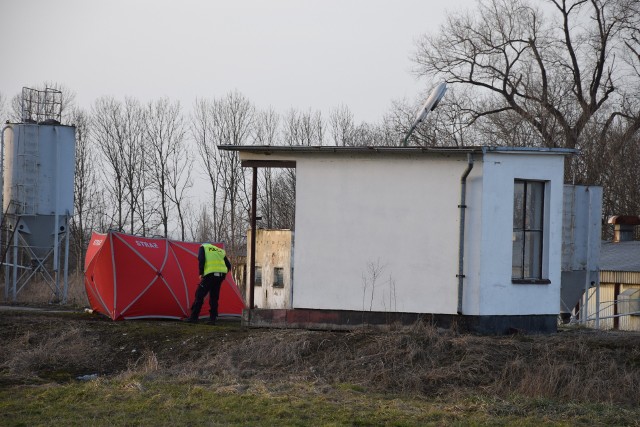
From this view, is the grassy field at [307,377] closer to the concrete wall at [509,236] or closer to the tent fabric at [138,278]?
the concrete wall at [509,236]

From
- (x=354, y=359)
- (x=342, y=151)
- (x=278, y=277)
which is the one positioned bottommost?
(x=278, y=277)

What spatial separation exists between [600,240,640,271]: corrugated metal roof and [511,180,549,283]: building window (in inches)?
787

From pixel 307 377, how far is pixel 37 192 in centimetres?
1642

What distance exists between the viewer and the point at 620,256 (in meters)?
38.2

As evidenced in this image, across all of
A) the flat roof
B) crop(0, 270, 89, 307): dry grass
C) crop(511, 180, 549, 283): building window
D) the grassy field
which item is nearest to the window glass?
crop(511, 180, 549, 283): building window

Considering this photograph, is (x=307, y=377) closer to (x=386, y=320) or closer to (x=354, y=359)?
(x=354, y=359)

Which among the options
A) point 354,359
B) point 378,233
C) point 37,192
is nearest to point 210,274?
point 378,233

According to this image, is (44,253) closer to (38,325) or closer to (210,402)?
(38,325)

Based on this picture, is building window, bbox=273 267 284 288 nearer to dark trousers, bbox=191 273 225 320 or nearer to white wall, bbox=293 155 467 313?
dark trousers, bbox=191 273 225 320

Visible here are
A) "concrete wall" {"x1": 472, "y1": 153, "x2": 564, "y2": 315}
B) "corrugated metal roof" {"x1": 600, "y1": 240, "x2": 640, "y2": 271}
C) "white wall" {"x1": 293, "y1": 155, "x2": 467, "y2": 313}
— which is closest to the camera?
"concrete wall" {"x1": 472, "y1": 153, "x2": 564, "y2": 315}

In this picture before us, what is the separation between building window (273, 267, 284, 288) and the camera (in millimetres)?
40000

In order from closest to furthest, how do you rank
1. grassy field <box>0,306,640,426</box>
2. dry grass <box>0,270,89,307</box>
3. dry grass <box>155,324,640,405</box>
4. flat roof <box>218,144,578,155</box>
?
grassy field <box>0,306,640,426</box> → dry grass <box>155,324,640,405</box> → flat roof <box>218,144,578,155</box> → dry grass <box>0,270,89,307</box>

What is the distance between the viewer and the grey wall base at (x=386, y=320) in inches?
672

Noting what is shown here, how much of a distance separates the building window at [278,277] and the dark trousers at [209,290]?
19831 millimetres
